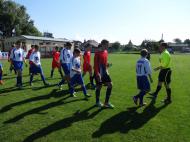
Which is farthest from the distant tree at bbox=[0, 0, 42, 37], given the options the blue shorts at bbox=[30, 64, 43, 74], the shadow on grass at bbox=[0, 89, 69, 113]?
the shadow on grass at bbox=[0, 89, 69, 113]

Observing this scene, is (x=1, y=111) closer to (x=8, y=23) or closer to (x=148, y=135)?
(x=148, y=135)

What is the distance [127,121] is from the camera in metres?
6.98

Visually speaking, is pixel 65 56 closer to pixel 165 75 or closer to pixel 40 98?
pixel 40 98

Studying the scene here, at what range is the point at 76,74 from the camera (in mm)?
9625

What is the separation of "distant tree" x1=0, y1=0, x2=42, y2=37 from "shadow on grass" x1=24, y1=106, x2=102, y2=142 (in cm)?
7267

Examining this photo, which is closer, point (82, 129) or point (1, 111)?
point (82, 129)

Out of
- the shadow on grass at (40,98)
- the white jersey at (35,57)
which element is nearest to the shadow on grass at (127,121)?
the shadow on grass at (40,98)

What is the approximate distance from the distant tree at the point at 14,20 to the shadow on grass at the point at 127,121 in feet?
240

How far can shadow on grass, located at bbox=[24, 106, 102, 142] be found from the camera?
19.7ft

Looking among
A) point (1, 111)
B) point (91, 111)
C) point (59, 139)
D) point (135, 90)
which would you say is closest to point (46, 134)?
point (59, 139)

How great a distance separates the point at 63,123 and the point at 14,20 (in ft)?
247

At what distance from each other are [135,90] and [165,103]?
2.69 metres

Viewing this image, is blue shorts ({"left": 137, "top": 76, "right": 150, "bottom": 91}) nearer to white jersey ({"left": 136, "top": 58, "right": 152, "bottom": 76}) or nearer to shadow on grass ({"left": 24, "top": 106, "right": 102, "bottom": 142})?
white jersey ({"left": 136, "top": 58, "right": 152, "bottom": 76})

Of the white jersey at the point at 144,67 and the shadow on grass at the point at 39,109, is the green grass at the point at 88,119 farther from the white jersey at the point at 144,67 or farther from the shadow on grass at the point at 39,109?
the white jersey at the point at 144,67
